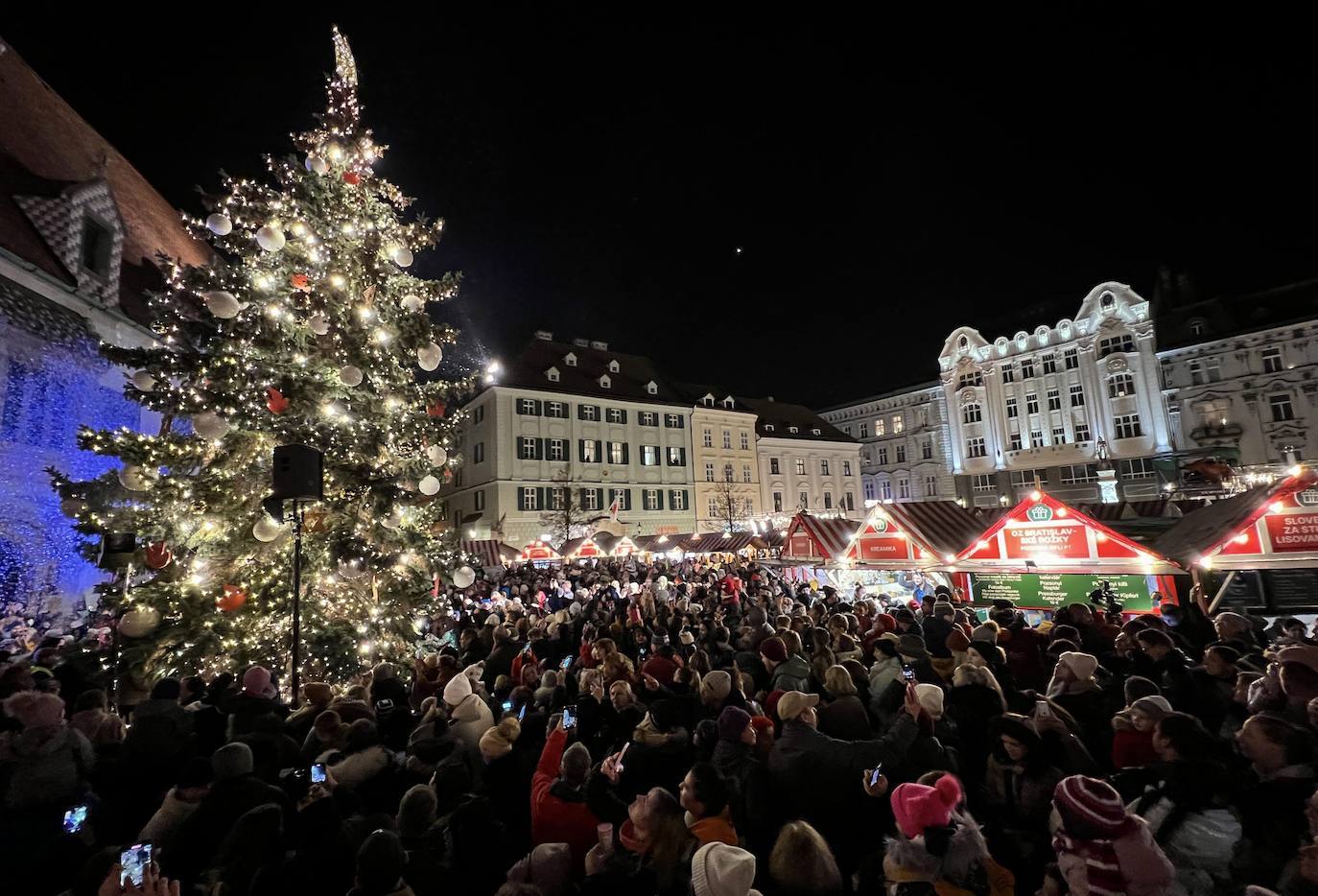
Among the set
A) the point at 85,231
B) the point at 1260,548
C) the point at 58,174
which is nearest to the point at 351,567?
the point at 1260,548

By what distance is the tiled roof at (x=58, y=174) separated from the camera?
12.7 meters

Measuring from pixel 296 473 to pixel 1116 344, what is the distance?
51.0m

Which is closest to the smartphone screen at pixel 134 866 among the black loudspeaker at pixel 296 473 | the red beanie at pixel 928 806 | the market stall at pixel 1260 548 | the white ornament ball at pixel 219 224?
the red beanie at pixel 928 806

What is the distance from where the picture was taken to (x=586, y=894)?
8.77ft

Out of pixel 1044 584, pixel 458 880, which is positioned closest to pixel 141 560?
pixel 458 880

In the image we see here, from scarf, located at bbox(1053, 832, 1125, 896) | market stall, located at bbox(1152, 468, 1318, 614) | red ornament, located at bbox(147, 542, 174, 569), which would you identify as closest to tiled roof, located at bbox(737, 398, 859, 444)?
market stall, located at bbox(1152, 468, 1318, 614)

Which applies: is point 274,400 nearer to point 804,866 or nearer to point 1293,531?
point 804,866

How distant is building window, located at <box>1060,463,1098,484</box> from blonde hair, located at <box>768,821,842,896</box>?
4911 cm

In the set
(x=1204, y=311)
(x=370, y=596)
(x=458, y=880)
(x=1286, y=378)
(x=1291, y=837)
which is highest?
(x=1204, y=311)

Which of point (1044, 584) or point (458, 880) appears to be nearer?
point (458, 880)

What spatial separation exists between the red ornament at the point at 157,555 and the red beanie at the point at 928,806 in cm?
881

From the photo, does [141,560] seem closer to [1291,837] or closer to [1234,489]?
[1291,837]

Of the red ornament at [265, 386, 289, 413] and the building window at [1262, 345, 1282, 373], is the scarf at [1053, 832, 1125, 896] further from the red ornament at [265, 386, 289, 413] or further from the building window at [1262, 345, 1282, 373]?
the building window at [1262, 345, 1282, 373]

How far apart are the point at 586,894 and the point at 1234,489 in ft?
83.6
